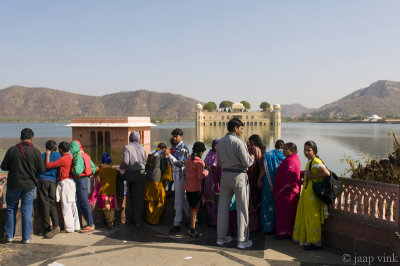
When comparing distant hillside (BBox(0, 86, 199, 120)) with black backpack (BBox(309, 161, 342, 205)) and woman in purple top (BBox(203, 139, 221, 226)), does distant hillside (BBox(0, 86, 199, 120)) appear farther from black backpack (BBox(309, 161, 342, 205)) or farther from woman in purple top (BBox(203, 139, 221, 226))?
black backpack (BBox(309, 161, 342, 205))

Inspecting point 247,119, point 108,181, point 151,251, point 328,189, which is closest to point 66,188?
point 108,181

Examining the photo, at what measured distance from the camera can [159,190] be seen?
5.29 meters

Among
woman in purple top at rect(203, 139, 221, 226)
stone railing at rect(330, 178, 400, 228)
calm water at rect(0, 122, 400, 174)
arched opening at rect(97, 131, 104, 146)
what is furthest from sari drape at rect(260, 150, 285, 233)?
arched opening at rect(97, 131, 104, 146)

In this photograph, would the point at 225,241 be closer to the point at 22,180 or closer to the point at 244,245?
→ the point at 244,245

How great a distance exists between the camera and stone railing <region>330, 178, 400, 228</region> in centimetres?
369

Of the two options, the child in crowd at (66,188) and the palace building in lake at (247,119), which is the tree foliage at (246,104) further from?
the child in crowd at (66,188)

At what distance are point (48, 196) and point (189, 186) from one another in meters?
1.97

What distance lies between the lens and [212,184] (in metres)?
5.06

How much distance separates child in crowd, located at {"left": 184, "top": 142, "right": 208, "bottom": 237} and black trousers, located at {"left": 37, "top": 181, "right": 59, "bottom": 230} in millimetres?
1864

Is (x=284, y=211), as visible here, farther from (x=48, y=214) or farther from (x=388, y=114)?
(x=388, y=114)

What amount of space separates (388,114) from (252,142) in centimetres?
20146

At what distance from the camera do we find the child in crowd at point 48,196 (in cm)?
479

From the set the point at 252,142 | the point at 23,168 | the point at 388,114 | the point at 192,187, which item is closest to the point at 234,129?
the point at 252,142

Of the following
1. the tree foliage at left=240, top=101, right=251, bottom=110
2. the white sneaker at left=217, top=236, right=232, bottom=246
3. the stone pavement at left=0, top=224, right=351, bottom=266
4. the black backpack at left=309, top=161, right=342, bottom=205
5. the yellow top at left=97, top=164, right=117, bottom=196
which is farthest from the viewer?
the tree foliage at left=240, top=101, right=251, bottom=110
